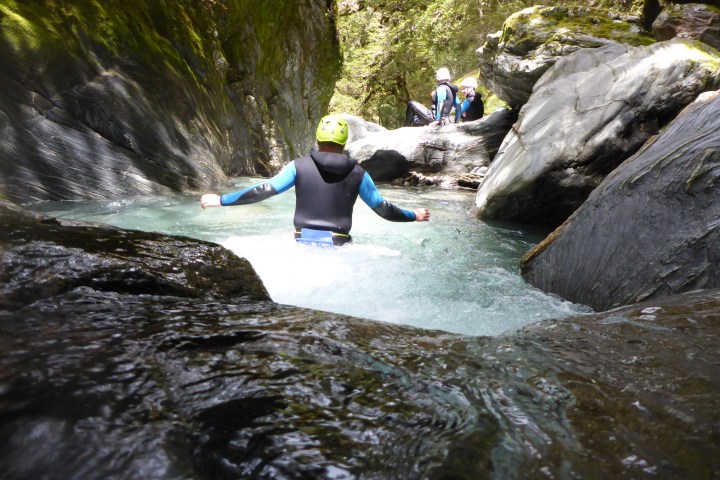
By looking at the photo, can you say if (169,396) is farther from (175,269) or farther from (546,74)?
(546,74)

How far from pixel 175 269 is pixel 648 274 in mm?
2900

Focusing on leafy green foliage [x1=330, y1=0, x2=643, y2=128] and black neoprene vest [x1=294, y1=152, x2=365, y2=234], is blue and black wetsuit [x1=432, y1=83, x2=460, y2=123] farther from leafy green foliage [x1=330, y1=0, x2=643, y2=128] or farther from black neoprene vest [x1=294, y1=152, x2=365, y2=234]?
black neoprene vest [x1=294, y1=152, x2=365, y2=234]

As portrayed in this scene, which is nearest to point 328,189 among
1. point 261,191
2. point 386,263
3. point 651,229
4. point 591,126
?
point 261,191

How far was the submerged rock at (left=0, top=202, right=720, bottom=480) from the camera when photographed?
36.6 inches

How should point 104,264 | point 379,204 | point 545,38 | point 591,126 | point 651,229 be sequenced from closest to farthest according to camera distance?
point 104,264 < point 651,229 < point 379,204 < point 591,126 < point 545,38

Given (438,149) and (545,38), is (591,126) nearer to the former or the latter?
(545,38)

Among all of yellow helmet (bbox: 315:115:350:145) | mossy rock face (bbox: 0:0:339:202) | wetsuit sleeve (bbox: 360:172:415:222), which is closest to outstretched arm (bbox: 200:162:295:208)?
yellow helmet (bbox: 315:115:350:145)

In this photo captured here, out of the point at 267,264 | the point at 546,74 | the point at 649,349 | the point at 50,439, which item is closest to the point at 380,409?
the point at 50,439

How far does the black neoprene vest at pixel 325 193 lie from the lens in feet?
14.4

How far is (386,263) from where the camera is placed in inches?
169

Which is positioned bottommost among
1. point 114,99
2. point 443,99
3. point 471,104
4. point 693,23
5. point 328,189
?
point 328,189

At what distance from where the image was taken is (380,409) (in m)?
1.14

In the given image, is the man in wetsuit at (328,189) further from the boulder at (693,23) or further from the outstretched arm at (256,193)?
the boulder at (693,23)

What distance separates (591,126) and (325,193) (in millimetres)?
3645
